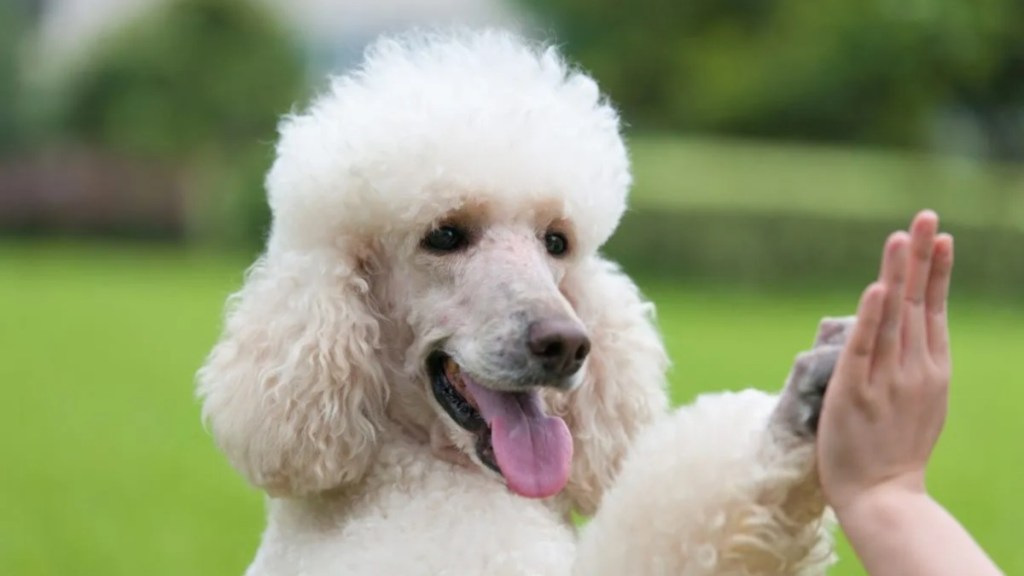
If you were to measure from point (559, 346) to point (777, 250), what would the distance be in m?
10.6

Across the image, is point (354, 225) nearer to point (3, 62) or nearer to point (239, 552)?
point (239, 552)

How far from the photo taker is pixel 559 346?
1665mm

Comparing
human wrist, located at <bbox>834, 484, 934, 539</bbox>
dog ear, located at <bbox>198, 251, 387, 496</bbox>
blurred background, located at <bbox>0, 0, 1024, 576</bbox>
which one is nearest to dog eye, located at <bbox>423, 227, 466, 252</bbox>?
dog ear, located at <bbox>198, 251, 387, 496</bbox>

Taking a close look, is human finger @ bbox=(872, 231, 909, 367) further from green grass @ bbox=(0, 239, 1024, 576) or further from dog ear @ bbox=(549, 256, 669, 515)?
green grass @ bbox=(0, 239, 1024, 576)

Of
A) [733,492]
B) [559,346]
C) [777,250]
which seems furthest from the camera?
[777,250]

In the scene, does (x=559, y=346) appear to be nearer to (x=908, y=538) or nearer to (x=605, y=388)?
(x=605, y=388)

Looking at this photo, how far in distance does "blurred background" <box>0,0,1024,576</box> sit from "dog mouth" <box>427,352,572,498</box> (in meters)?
0.61

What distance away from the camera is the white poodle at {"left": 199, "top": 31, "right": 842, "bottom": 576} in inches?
66.2

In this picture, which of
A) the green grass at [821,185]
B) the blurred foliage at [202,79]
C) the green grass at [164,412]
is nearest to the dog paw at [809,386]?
the green grass at [164,412]

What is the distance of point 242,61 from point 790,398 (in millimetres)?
16779

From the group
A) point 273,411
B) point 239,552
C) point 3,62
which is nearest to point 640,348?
point 273,411

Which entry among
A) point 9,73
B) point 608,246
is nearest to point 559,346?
point 608,246

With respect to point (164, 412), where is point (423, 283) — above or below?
above

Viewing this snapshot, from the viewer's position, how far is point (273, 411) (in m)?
1.74
